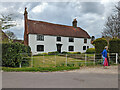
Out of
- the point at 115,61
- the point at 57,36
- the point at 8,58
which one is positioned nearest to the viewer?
the point at 8,58

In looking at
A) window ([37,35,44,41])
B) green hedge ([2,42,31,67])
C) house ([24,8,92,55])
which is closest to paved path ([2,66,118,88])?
green hedge ([2,42,31,67])

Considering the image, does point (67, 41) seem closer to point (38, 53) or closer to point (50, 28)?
point (50, 28)

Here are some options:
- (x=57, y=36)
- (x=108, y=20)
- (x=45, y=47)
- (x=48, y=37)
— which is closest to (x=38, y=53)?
(x=45, y=47)

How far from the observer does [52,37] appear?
2298cm

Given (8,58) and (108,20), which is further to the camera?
(108,20)

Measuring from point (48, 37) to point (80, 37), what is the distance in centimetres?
968

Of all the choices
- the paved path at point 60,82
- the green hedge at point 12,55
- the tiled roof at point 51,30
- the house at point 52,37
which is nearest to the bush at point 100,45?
the paved path at point 60,82

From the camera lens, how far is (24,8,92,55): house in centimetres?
2070

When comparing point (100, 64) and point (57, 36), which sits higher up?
point (57, 36)

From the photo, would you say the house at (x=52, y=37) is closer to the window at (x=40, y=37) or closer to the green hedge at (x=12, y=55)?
the window at (x=40, y=37)

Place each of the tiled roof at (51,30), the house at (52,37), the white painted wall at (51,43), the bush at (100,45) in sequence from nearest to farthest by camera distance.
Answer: the bush at (100,45)
the white painted wall at (51,43)
the house at (52,37)
the tiled roof at (51,30)

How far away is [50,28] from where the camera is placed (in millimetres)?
24312

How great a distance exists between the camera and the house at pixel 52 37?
67.9 feet

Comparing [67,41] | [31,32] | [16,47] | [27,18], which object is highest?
[27,18]
